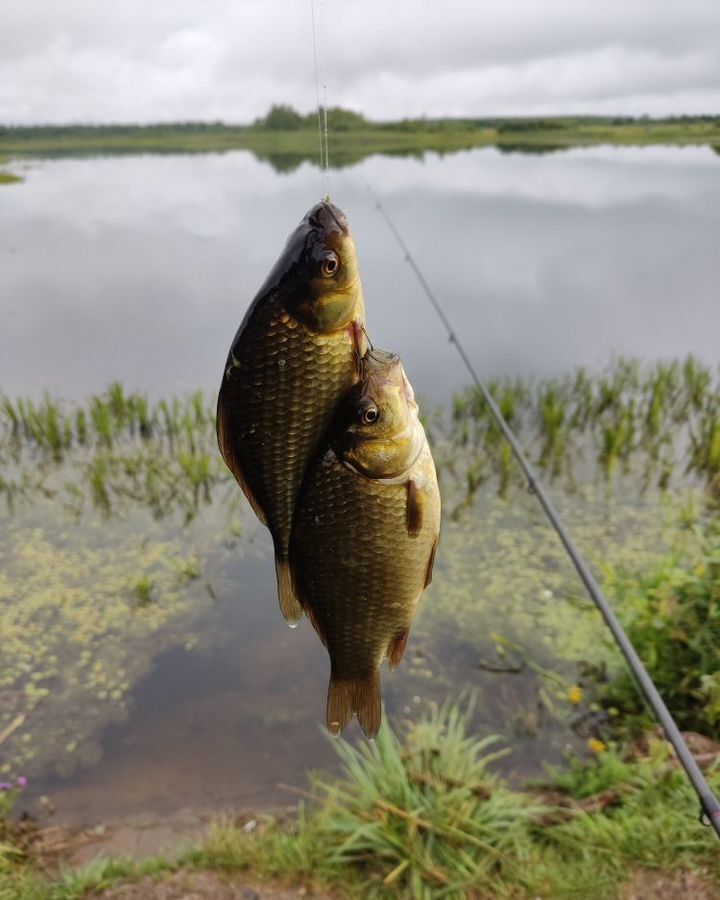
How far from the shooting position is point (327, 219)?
967 millimetres

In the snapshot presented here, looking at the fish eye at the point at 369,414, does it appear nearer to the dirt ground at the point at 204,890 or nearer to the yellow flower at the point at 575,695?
the dirt ground at the point at 204,890

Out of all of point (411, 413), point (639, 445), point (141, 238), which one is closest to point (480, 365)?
point (639, 445)

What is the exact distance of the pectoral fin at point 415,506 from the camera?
108cm

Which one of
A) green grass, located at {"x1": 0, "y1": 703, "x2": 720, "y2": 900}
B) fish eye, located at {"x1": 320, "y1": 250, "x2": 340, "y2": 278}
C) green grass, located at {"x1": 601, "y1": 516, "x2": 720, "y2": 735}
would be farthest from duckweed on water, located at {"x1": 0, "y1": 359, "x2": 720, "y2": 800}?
fish eye, located at {"x1": 320, "y1": 250, "x2": 340, "y2": 278}

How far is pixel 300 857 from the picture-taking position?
297 cm

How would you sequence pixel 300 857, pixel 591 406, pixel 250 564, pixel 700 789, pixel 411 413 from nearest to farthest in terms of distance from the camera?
pixel 411 413, pixel 700 789, pixel 300 857, pixel 250 564, pixel 591 406

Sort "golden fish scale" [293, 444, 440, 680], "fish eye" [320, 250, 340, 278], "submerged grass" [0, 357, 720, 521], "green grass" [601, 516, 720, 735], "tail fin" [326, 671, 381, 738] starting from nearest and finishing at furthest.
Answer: "fish eye" [320, 250, 340, 278], "golden fish scale" [293, 444, 440, 680], "tail fin" [326, 671, 381, 738], "green grass" [601, 516, 720, 735], "submerged grass" [0, 357, 720, 521]

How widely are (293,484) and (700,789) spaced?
1617 mm

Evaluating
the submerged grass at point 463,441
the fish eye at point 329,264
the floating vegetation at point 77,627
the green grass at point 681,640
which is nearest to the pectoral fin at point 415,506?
the fish eye at point 329,264

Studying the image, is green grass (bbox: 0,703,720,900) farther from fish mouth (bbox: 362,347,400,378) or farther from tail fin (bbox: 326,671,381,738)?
fish mouth (bbox: 362,347,400,378)

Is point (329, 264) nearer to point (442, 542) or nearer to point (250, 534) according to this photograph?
point (442, 542)

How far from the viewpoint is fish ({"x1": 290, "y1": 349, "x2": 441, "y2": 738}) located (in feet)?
3.35

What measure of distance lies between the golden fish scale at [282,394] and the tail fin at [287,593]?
121 millimetres

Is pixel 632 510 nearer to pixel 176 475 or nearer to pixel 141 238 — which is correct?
pixel 176 475
